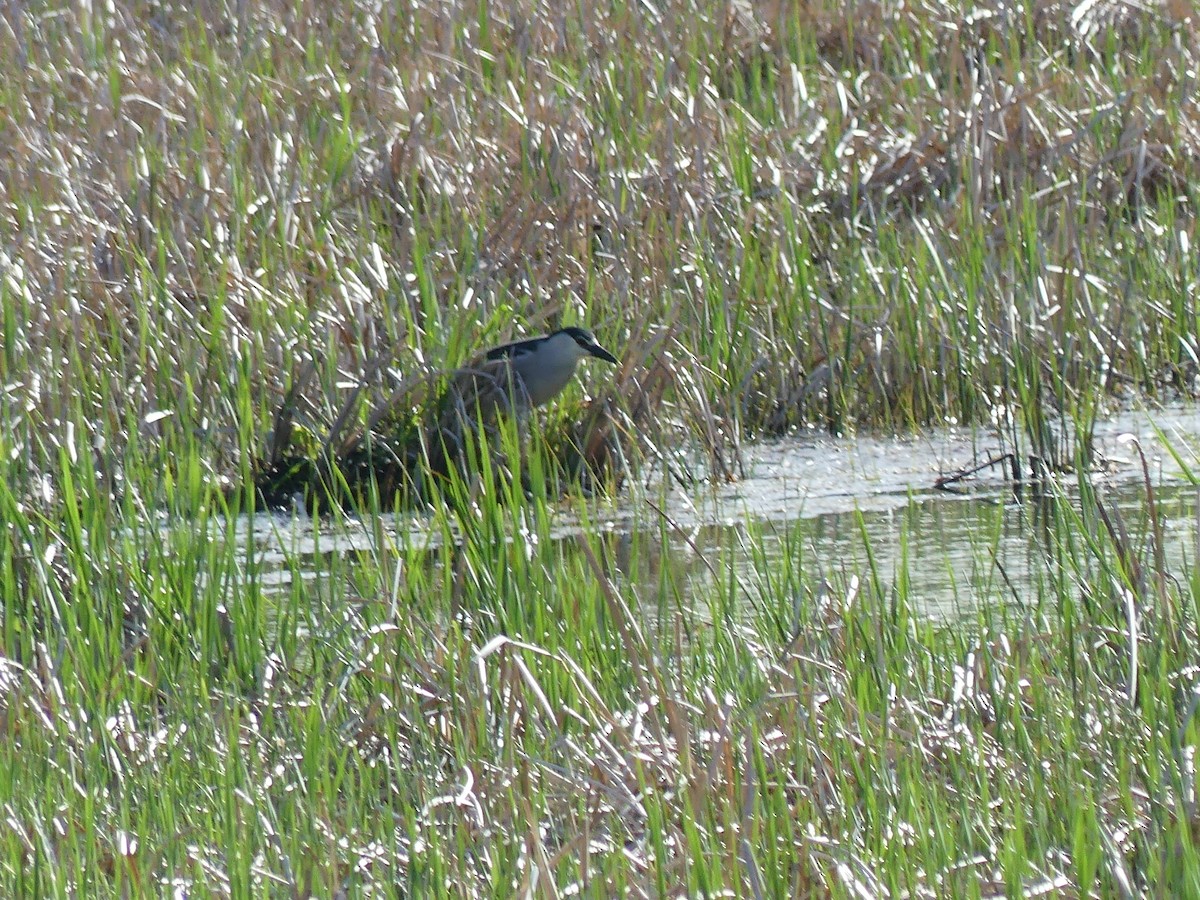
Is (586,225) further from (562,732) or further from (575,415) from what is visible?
(562,732)

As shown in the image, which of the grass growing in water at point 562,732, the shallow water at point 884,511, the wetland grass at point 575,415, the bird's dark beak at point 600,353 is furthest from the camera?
the bird's dark beak at point 600,353

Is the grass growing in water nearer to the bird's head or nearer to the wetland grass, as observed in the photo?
the wetland grass

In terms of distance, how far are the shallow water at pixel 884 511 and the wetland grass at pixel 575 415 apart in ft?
0.25

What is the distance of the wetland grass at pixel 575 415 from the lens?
240cm

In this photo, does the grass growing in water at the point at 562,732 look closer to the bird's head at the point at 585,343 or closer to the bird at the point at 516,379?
the bird at the point at 516,379

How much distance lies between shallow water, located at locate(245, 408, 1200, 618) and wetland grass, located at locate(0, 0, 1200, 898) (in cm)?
7

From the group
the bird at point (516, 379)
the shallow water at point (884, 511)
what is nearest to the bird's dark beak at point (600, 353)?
the bird at point (516, 379)

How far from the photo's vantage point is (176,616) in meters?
3.21

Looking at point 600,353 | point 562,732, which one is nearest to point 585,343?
point 600,353

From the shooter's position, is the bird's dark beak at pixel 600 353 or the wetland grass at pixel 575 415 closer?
the wetland grass at pixel 575 415

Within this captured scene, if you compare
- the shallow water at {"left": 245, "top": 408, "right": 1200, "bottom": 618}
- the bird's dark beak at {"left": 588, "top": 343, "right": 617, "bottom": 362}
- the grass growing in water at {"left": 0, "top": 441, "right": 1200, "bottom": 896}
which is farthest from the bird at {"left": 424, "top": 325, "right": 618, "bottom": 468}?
the grass growing in water at {"left": 0, "top": 441, "right": 1200, "bottom": 896}

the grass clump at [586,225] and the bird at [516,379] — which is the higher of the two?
the grass clump at [586,225]

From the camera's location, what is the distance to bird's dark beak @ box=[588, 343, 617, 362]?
15.1 feet

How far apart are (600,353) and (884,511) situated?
2.42 feet
